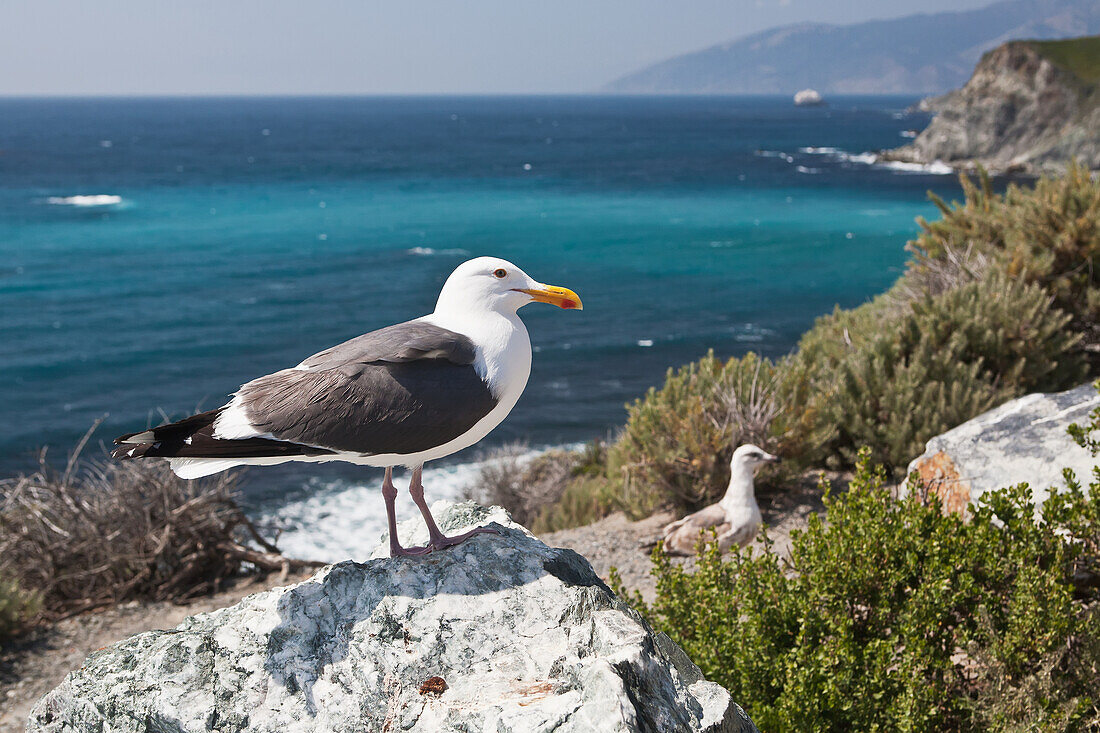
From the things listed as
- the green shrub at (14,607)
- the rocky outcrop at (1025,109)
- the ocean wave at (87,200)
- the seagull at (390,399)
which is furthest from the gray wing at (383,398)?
the rocky outcrop at (1025,109)

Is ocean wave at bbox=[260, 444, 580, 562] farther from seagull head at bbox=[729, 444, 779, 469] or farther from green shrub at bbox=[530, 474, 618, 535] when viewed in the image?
seagull head at bbox=[729, 444, 779, 469]

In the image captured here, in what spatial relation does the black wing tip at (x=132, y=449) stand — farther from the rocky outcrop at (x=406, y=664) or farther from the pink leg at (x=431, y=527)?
the pink leg at (x=431, y=527)

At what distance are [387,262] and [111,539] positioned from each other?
33770mm

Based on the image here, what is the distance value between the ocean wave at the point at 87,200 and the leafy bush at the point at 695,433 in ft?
199

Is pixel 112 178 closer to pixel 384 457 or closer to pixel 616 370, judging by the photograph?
pixel 616 370

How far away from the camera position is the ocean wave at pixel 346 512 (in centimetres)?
1562

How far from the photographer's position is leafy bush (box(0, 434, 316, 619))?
28.4 feet

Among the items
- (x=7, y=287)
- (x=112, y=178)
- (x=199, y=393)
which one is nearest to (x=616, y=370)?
(x=199, y=393)

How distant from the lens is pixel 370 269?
132ft

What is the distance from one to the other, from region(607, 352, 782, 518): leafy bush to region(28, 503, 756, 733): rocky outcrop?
4.70 meters

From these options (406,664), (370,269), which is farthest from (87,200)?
(406,664)

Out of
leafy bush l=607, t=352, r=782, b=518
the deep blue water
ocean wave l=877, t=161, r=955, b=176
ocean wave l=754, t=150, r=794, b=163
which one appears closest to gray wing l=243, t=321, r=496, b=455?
leafy bush l=607, t=352, r=782, b=518

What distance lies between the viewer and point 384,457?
11.6 feet

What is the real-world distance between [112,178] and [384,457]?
82.4m
